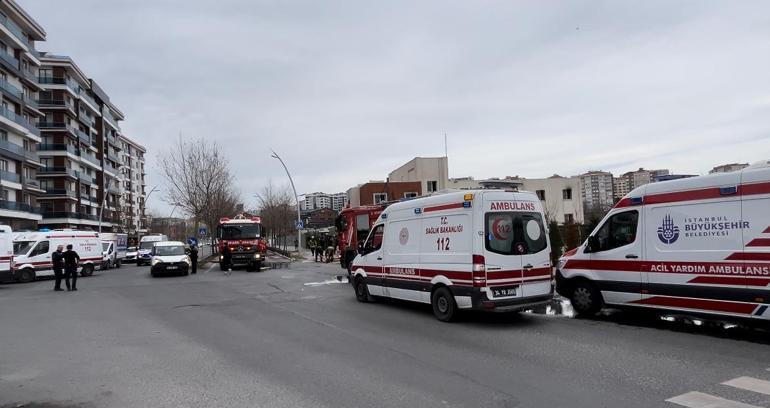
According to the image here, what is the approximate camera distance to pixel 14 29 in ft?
163

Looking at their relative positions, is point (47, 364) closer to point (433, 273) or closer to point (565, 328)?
point (433, 273)

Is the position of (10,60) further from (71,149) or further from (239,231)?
(239,231)

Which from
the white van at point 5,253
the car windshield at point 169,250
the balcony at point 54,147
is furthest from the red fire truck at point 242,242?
the balcony at point 54,147

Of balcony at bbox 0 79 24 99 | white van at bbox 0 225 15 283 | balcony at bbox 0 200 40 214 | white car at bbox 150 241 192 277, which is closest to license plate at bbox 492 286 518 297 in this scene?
white car at bbox 150 241 192 277

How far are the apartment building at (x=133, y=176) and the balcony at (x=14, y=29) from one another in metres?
40.1

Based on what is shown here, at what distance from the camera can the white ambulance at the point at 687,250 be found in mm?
7543

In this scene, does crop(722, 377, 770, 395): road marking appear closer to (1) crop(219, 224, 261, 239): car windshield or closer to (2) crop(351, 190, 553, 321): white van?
(2) crop(351, 190, 553, 321): white van

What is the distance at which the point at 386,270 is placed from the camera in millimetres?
11664

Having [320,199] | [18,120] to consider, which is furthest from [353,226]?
[320,199]

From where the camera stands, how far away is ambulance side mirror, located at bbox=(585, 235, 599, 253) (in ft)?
32.4

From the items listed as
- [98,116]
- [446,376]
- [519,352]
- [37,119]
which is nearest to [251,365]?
[446,376]

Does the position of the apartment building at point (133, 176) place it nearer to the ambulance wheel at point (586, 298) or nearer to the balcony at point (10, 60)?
the balcony at point (10, 60)

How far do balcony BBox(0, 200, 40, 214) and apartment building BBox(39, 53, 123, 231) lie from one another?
6249 millimetres

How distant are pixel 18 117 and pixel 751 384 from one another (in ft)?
200
